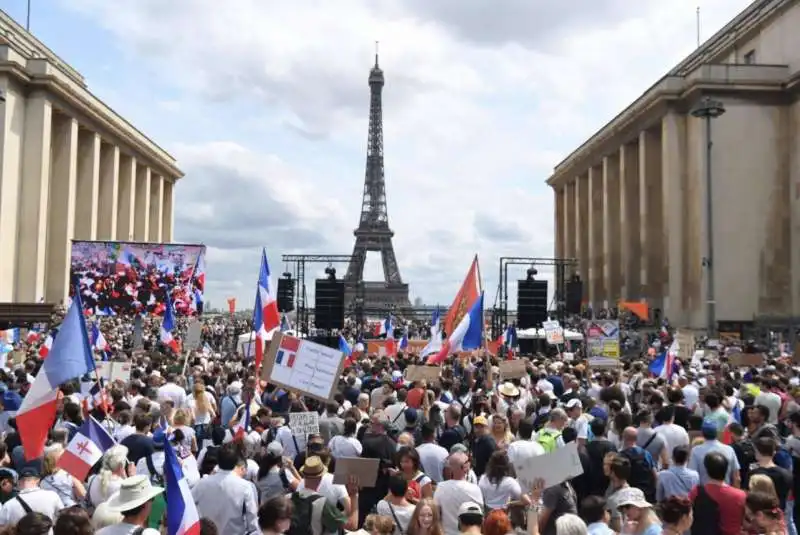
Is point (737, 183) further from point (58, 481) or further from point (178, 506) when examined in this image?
point (178, 506)

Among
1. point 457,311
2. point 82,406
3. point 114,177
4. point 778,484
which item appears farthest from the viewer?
point 114,177

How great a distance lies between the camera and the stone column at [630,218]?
5266 centimetres

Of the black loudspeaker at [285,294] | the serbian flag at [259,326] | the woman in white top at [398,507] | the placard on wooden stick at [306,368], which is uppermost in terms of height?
the black loudspeaker at [285,294]

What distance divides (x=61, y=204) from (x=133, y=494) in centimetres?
4791

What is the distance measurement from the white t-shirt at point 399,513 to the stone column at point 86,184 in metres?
50.1

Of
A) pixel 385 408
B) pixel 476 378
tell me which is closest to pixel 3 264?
pixel 476 378

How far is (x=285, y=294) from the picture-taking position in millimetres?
36719

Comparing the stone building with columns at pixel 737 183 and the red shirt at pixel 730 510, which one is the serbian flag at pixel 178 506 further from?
the stone building with columns at pixel 737 183

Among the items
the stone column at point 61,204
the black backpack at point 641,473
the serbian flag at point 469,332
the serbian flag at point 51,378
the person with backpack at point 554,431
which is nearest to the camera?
the serbian flag at point 51,378

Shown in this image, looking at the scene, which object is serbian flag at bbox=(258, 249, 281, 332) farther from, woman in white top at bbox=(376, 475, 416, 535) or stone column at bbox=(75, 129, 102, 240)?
stone column at bbox=(75, 129, 102, 240)

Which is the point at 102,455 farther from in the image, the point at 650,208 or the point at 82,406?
the point at 650,208

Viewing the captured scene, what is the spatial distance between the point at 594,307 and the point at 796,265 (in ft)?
61.7

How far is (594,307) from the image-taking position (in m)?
61.3

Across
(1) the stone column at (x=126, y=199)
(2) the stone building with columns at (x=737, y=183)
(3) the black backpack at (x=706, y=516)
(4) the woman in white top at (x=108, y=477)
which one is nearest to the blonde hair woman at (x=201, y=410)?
(4) the woman in white top at (x=108, y=477)
